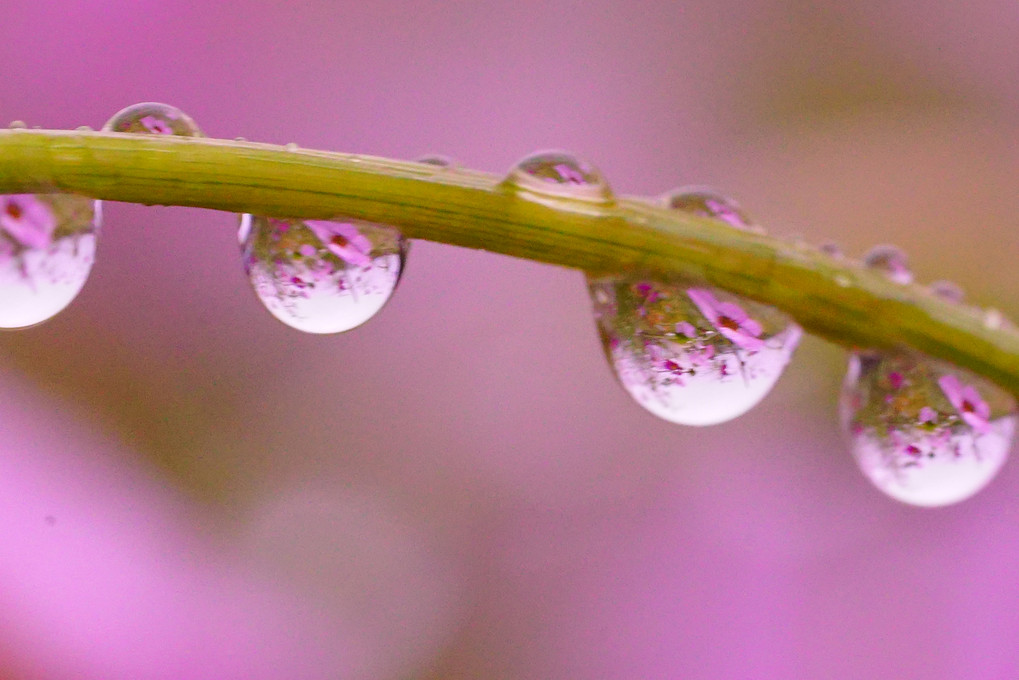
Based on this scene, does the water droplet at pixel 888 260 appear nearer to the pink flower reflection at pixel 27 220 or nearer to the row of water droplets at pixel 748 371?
the row of water droplets at pixel 748 371

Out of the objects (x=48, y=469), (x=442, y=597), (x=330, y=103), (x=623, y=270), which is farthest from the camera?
(x=330, y=103)

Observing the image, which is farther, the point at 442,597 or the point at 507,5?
the point at 507,5

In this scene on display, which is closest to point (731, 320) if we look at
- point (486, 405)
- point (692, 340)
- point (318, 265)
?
point (692, 340)

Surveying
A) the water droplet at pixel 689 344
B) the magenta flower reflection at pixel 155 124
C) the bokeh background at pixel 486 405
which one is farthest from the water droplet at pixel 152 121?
the bokeh background at pixel 486 405

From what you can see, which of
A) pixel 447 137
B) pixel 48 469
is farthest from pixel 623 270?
pixel 447 137

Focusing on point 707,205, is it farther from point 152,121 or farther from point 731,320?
point 152,121

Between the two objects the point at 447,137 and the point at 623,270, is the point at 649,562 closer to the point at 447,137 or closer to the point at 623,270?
the point at 447,137
